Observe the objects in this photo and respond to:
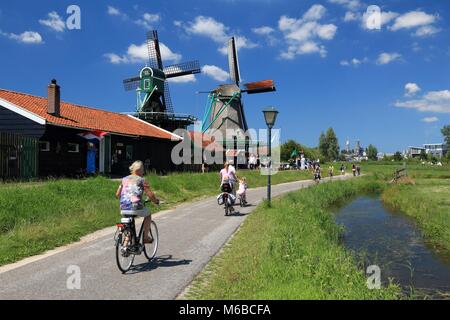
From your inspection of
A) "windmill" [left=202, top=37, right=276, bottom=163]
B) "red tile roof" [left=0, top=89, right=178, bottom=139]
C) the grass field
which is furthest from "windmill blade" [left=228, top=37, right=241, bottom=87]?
the grass field

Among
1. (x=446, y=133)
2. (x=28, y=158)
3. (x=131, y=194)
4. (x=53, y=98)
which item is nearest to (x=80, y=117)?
(x=53, y=98)

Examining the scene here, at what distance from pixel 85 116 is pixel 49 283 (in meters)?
23.8

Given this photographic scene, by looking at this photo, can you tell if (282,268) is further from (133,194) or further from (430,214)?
(430,214)

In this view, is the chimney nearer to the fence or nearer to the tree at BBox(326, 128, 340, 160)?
the fence

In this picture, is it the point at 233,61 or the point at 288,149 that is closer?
the point at 233,61

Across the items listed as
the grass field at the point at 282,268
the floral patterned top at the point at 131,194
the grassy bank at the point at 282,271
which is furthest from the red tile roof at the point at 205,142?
the floral patterned top at the point at 131,194

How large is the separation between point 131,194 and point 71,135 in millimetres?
19600

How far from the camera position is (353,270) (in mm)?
7160

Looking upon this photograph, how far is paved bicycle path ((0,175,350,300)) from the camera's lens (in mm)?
5871

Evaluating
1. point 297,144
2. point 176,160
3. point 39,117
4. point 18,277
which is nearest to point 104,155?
point 39,117

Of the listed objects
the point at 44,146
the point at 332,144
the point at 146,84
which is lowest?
the point at 44,146

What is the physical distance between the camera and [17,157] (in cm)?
2061

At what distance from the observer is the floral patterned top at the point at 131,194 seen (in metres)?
7.24
